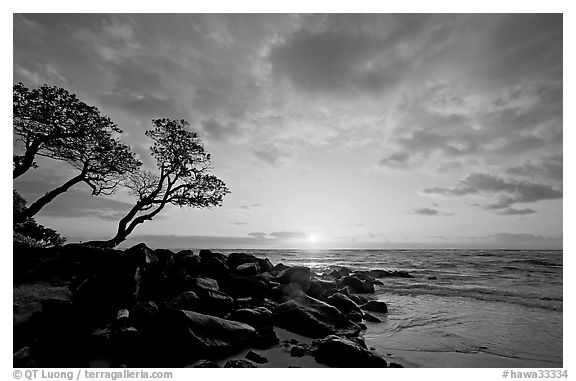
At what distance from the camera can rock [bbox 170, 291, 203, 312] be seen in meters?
8.23

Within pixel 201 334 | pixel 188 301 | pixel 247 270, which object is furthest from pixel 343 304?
pixel 201 334

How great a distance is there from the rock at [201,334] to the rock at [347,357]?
1837 mm

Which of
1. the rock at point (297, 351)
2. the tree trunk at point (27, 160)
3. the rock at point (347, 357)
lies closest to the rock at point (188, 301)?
the rock at point (297, 351)

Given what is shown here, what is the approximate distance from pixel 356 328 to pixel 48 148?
13784mm

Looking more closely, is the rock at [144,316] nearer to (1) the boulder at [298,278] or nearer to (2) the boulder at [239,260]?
(1) the boulder at [298,278]

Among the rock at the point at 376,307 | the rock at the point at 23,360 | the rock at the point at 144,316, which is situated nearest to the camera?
the rock at the point at 23,360

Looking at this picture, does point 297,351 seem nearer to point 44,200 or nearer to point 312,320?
point 312,320

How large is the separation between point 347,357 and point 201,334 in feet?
9.97

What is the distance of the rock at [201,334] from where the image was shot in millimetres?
5949

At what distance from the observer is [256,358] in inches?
234
